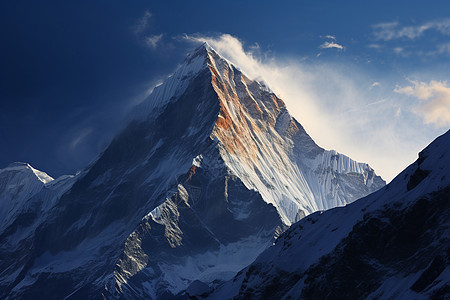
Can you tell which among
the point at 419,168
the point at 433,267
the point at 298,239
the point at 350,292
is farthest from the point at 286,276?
the point at 433,267

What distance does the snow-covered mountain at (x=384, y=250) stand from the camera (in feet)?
277

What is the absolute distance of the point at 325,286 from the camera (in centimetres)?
9712

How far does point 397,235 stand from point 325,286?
1253 centimetres

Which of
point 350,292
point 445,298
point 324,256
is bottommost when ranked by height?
point 445,298

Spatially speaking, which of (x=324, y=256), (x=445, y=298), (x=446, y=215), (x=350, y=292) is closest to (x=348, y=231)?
(x=324, y=256)

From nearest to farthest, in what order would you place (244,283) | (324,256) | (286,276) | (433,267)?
(433,267), (324,256), (286,276), (244,283)

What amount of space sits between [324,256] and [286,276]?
11140 millimetres

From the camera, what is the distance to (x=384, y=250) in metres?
92.4

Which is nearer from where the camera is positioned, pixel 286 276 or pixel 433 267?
pixel 433 267

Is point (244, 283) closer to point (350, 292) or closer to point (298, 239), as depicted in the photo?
point (298, 239)

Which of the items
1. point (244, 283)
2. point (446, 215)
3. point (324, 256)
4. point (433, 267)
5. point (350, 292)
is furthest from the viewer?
point (244, 283)

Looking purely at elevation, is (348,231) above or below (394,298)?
above

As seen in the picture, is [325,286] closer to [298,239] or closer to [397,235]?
[397,235]

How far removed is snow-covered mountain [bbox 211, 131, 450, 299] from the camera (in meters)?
84.4
